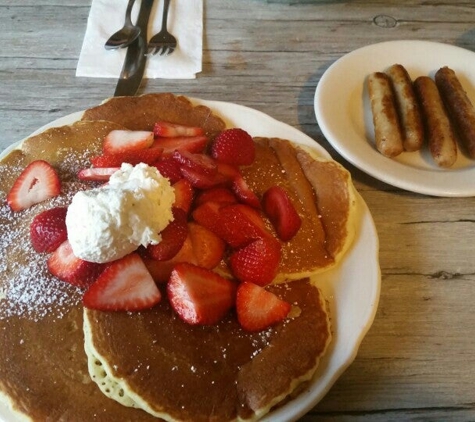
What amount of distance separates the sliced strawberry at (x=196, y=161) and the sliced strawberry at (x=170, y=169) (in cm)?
2

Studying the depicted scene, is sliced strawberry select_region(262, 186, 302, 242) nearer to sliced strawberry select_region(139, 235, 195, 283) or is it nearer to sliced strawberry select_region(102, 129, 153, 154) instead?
sliced strawberry select_region(139, 235, 195, 283)

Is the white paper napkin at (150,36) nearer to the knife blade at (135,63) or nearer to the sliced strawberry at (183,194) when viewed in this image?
the knife blade at (135,63)

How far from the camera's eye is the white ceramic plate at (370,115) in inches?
55.4

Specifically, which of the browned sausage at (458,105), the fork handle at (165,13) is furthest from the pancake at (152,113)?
the browned sausage at (458,105)

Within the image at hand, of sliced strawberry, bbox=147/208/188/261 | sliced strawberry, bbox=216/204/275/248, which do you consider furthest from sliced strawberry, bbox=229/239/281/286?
sliced strawberry, bbox=147/208/188/261

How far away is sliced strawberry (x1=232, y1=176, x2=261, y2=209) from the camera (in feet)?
4.12

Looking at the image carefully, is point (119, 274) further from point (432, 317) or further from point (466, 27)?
point (466, 27)

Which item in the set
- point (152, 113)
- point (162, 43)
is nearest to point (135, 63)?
point (162, 43)

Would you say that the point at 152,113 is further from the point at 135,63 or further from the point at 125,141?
the point at 135,63

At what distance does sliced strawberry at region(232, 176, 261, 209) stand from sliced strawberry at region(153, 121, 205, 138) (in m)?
0.24

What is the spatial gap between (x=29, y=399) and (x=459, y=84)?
1596mm

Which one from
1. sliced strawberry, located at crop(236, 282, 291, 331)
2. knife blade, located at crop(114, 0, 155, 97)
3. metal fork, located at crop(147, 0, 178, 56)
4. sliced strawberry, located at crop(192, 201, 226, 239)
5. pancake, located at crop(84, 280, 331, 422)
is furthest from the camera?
metal fork, located at crop(147, 0, 178, 56)

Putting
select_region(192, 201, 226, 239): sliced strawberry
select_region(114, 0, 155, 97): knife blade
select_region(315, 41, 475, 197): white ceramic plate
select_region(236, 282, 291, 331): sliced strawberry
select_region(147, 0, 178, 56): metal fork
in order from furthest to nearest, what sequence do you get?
select_region(147, 0, 178, 56): metal fork, select_region(114, 0, 155, 97): knife blade, select_region(315, 41, 475, 197): white ceramic plate, select_region(192, 201, 226, 239): sliced strawberry, select_region(236, 282, 291, 331): sliced strawberry

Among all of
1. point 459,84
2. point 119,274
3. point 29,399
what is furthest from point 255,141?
point 29,399
